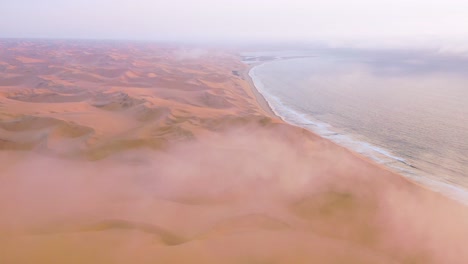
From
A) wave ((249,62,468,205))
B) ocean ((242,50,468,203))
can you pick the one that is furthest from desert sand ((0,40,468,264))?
ocean ((242,50,468,203))

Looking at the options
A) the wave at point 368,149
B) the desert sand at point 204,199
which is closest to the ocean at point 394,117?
the wave at point 368,149

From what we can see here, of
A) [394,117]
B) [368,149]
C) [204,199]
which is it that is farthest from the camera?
[394,117]

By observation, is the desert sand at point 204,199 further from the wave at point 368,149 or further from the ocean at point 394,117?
the ocean at point 394,117

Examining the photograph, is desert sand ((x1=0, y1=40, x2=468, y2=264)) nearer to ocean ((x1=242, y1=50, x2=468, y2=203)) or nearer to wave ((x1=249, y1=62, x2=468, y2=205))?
wave ((x1=249, y1=62, x2=468, y2=205))

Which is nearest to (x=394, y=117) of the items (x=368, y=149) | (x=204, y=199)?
(x=368, y=149)

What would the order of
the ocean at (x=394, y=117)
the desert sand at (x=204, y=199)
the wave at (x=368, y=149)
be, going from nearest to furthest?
the desert sand at (x=204, y=199), the wave at (x=368, y=149), the ocean at (x=394, y=117)

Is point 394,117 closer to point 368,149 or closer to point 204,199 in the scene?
point 368,149

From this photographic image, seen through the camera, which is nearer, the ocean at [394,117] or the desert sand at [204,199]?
the desert sand at [204,199]
